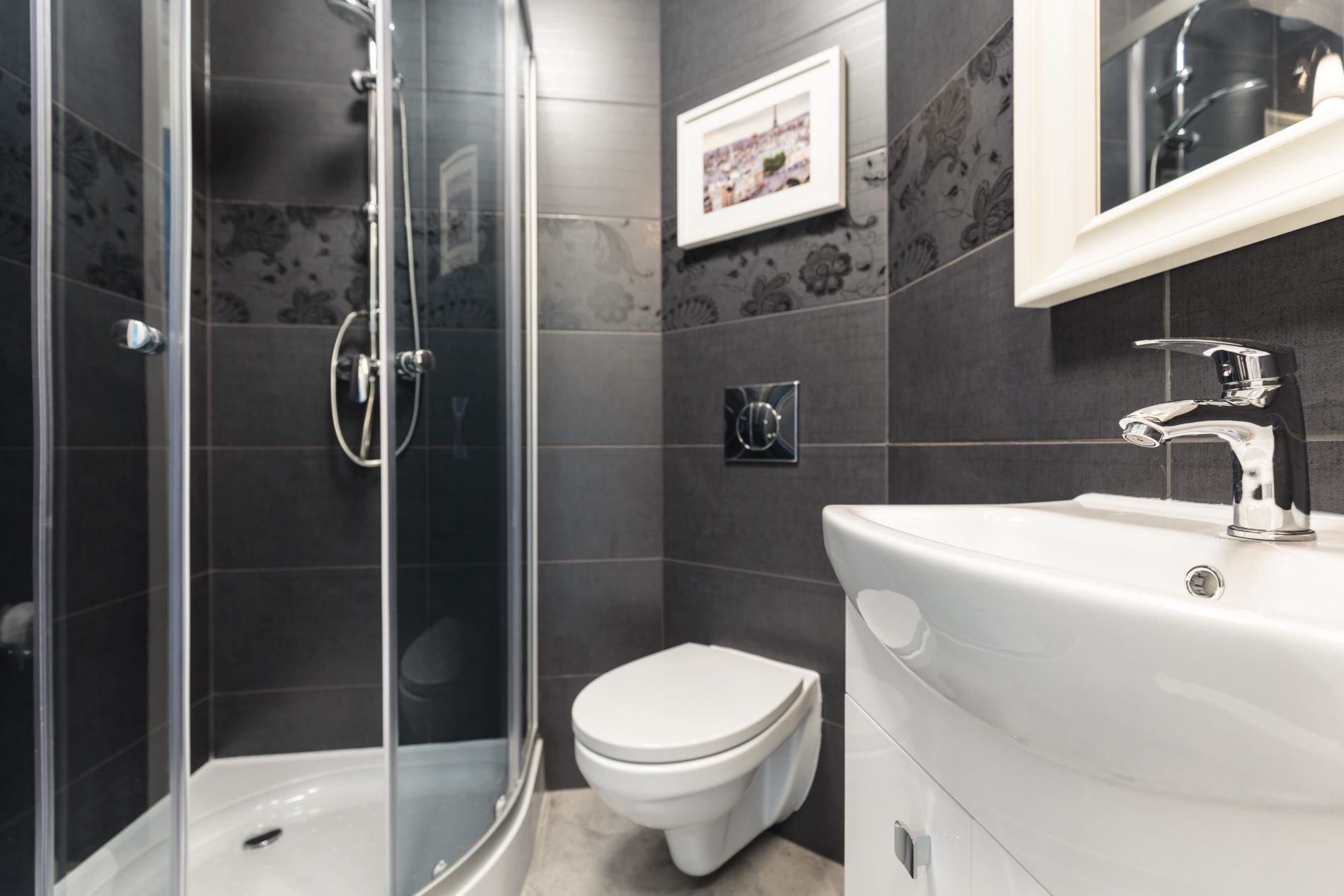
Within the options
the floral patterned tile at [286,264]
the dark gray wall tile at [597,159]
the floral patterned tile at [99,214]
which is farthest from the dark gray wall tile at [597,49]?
the floral patterned tile at [99,214]

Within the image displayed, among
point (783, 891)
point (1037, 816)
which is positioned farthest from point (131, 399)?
point (783, 891)

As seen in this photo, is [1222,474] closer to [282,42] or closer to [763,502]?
[763,502]

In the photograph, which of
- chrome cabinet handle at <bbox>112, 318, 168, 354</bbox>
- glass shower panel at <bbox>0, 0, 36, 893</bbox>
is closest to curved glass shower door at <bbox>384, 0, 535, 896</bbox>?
chrome cabinet handle at <bbox>112, 318, 168, 354</bbox>

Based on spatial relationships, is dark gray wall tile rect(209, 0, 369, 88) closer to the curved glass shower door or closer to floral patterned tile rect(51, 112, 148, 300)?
the curved glass shower door

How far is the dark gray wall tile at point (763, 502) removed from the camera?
1.43 metres

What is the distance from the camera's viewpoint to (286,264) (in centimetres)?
164

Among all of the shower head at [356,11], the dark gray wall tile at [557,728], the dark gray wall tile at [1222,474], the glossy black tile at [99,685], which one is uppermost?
the shower head at [356,11]

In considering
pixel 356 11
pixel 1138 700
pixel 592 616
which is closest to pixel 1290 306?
pixel 1138 700

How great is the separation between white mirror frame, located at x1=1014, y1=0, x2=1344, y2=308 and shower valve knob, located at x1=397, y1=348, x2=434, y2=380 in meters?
0.94

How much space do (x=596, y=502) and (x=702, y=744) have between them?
77 cm

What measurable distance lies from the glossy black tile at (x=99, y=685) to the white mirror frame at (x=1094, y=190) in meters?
1.33

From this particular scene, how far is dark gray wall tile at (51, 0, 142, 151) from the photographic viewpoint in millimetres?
781

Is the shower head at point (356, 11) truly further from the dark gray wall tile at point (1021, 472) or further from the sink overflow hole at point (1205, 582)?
the sink overflow hole at point (1205, 582)

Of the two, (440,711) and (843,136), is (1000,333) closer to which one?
(843,136)
